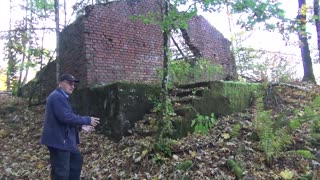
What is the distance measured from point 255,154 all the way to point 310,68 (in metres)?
7.72

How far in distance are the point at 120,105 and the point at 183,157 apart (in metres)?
2.09

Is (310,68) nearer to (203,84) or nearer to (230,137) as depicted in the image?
(203,84)

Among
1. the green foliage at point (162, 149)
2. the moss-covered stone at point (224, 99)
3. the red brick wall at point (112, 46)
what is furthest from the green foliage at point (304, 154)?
the red brick wall at point (112, 46)

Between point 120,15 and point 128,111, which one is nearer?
point 128,111

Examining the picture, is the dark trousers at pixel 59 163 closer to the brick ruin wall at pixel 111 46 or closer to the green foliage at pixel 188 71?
the green foliage at pixel 188 71

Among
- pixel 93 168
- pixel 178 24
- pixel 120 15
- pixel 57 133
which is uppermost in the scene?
pixel 120 15

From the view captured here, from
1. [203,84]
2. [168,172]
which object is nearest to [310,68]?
[203,84]

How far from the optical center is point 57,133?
4.34 m

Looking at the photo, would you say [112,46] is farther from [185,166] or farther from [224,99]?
[185,166]

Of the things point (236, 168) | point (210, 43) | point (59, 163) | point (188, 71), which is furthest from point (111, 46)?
point (236, 168)

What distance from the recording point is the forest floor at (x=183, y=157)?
488 cm

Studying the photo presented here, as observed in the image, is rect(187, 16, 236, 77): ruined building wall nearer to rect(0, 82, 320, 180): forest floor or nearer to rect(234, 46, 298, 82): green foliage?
rect(234, 46, 298, 82): green foliage

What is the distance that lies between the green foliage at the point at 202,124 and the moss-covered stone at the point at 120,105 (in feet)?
4.16

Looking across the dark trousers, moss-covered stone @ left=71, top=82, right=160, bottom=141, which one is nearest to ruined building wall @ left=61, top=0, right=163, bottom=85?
moss-covered stone @ left=71, top=82, right=160, bottom=141
